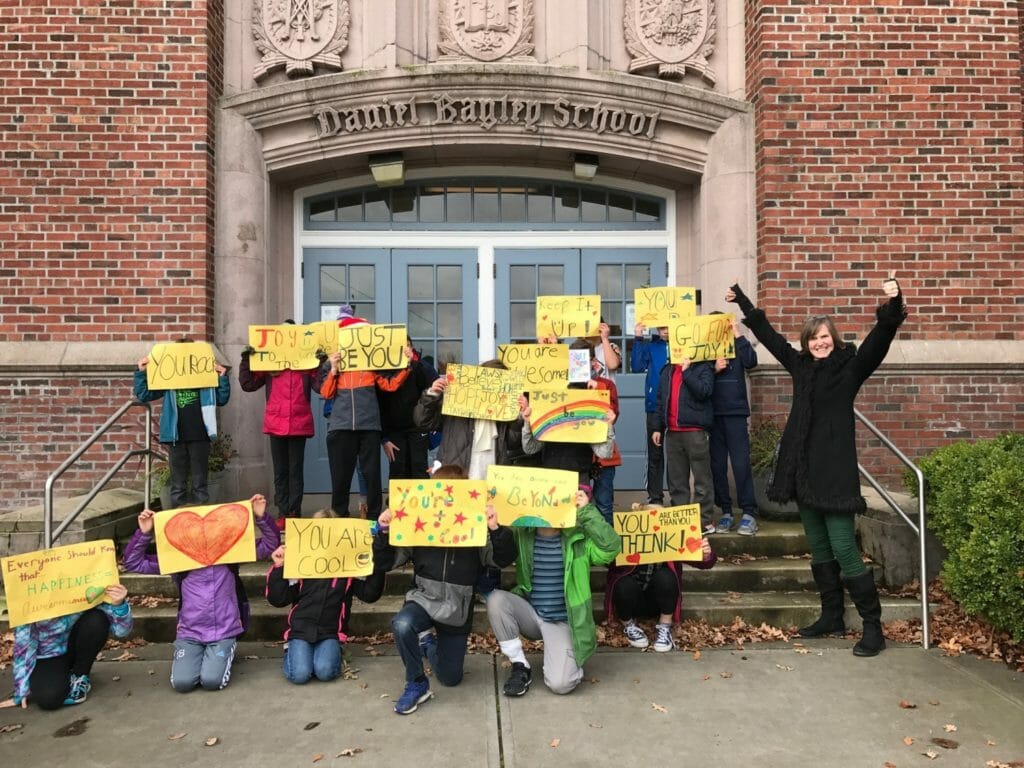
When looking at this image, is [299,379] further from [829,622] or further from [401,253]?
[829,622]

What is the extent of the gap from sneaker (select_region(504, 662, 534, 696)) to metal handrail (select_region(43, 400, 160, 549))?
3.23 meters

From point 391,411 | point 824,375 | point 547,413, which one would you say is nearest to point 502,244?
point 391,411

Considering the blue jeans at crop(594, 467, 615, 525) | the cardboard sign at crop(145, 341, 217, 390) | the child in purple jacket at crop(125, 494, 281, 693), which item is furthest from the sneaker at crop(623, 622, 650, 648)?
the cardboard sign at crop(145, 341, 217, 390)

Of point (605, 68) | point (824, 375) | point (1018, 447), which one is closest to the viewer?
point (824, 375)

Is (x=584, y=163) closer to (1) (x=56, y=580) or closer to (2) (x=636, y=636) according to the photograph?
(2) (x=636, y=636)

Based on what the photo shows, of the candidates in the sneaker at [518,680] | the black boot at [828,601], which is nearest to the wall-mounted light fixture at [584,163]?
the black boot at [828,601]

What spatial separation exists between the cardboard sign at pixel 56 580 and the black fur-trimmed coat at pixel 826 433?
4064 millimetres

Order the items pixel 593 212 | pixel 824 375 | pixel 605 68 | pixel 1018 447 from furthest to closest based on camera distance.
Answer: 1. pixel 593 212
2. pixel 605 68
3. pixel 1018 447
4. pixel 824 375

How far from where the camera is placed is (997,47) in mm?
7531

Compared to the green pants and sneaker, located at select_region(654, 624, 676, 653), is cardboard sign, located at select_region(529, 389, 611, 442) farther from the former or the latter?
the green pants

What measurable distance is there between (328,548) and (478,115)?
4.87 metres

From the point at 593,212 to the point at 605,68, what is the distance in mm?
1484

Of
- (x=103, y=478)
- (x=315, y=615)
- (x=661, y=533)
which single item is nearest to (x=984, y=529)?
(x=661, y=533)

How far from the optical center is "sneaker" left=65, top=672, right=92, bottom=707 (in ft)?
13.9
